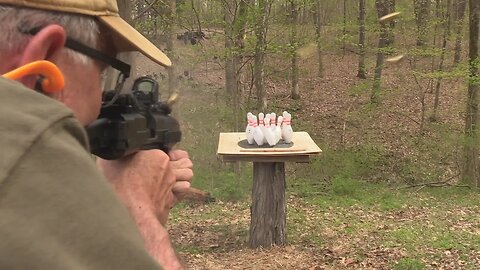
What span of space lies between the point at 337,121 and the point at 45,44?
1622cm

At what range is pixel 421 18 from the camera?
1460 centimetres

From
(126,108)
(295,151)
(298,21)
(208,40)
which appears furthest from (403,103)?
(126,108)

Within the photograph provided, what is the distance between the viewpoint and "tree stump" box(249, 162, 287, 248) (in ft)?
22.6

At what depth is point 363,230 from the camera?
785 cm

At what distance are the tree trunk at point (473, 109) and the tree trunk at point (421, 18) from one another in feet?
6.91

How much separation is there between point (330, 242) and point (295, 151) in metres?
1.55

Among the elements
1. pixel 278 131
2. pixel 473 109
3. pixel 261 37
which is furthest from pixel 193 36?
pixel 278 131

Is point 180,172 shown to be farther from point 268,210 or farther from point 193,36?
point 193,36

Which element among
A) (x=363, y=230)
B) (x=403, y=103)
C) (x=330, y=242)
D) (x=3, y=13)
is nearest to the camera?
(x=3, y=13)

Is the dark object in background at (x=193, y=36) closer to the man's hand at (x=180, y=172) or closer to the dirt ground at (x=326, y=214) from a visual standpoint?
the dirt ground at (x=326, y=214)

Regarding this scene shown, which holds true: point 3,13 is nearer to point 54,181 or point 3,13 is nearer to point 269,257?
point 54,181

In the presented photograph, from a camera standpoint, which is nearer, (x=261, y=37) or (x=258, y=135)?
(x=258, y=135)

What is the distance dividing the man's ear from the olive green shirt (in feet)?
0.75

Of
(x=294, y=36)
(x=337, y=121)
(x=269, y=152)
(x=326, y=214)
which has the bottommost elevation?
(x=326, y=214)
